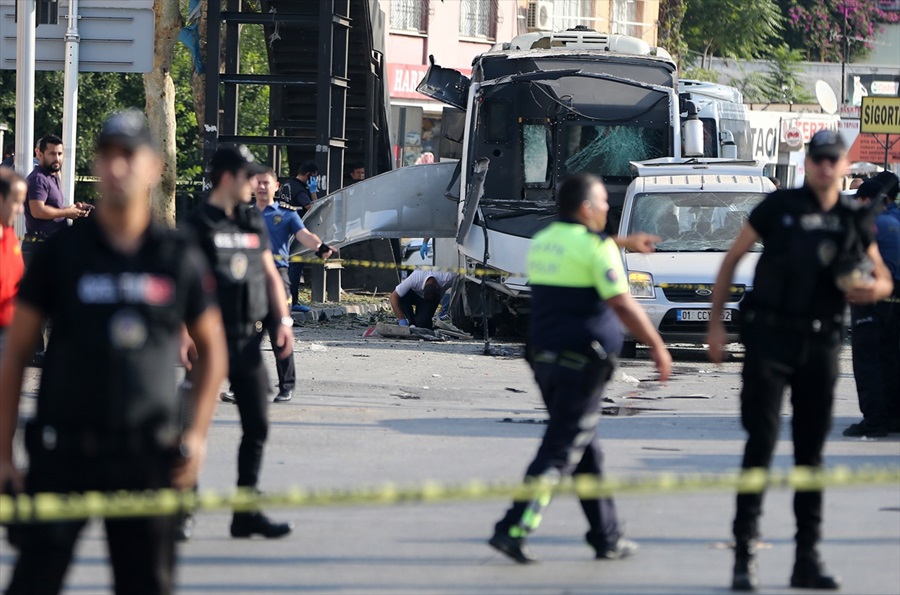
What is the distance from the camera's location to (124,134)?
4121 millimetres

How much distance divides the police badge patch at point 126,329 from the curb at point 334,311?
15.0 metres

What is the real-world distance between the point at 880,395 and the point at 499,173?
873 centimetres

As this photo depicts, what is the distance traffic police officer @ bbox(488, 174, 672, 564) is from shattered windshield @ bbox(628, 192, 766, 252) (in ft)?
32.0

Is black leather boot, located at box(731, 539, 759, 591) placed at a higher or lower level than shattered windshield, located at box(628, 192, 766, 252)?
lower

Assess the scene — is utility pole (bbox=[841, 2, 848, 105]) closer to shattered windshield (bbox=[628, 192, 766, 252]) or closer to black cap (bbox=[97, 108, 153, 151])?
shattered windshield (bbox=[628, 192, 766, 252])

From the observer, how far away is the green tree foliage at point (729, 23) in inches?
1967

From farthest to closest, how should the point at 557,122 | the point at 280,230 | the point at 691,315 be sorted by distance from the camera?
the point at 557,122 → the point at 691,315 → the point at 280,230

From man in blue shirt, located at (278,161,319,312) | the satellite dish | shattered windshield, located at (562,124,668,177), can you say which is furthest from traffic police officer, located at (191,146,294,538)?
the satellite dish

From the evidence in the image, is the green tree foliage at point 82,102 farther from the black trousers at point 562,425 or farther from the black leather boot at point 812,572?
the black leather boot at point 812,572

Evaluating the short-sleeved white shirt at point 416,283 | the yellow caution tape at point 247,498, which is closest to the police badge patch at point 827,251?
the yellow caution tape at point 247,498

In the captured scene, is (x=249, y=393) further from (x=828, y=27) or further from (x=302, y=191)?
(x=828, y=27)

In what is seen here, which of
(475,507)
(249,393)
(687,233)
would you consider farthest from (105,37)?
(249,393)

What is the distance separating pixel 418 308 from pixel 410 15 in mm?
20844

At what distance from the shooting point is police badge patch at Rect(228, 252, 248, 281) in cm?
699
